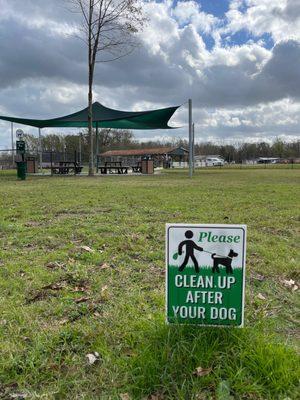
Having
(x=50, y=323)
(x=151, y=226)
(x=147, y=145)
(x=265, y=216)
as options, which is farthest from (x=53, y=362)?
(x=147, y=145)

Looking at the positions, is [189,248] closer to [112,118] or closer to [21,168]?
[21,168]

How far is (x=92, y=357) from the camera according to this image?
2.12m

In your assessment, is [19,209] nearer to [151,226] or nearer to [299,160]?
[151,226]

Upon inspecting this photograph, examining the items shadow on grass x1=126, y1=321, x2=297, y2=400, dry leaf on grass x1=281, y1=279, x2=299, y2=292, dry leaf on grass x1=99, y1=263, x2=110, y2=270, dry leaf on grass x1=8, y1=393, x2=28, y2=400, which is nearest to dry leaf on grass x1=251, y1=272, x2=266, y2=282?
dry leaf on grass x1=281, y1=279, x2=299, y2=292

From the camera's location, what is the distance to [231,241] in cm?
200

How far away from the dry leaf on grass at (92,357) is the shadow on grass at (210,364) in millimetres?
214

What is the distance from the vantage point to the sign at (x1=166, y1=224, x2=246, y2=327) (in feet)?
6.57

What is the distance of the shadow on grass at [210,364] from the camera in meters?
1.84

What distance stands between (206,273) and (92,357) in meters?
0.81

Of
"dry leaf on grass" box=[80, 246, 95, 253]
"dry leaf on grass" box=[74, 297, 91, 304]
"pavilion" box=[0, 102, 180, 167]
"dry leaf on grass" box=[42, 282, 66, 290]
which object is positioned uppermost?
"pavilion" box=[0, 102, 180, 167]

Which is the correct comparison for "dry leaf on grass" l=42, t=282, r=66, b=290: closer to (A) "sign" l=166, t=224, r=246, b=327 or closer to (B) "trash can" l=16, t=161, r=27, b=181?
(A) "sign" l=166, t=224, r=246, b=327

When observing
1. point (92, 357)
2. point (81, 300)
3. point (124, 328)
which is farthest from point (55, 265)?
point (92, 357)

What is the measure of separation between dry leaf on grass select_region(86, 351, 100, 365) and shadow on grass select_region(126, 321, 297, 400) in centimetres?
21

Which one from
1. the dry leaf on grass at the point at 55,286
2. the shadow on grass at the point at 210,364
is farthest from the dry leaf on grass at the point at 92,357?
the dry leaf on grass at the point at 55,286
